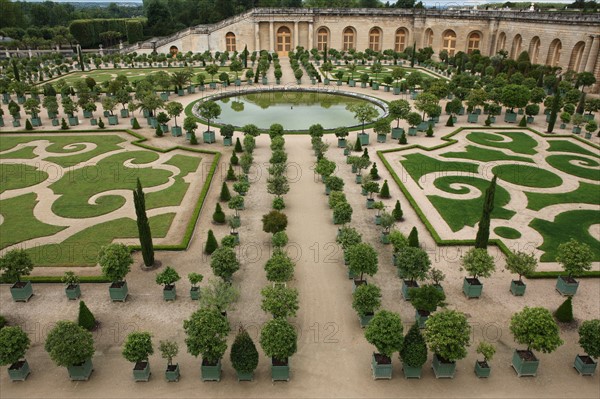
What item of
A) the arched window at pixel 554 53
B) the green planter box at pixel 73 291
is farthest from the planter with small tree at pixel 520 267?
the arched window at pixel 554 53

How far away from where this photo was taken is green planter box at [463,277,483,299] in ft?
77.7

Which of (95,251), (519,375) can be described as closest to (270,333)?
(519,375)

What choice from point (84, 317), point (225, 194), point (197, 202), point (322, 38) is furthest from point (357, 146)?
point (322, 38)

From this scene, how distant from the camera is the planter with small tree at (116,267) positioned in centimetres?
2302

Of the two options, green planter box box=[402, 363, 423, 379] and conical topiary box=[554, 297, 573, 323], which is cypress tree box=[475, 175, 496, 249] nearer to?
conical topiary box=[554, 297, 573, 323]

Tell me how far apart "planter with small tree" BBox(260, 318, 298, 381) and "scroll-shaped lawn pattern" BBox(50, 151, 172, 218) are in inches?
742

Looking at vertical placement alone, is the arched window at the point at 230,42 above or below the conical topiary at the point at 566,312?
above

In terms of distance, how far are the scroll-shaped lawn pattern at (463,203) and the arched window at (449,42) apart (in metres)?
67.1

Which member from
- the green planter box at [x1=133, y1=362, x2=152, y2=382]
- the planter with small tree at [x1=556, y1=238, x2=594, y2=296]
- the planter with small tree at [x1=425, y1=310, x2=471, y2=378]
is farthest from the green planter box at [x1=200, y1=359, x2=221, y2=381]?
the planter with small tree at [x1=556, y1=238, x2=594, y2=296]

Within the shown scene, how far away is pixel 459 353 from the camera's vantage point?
18.2 metres

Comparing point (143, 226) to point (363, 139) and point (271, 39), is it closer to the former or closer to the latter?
point (363, 139)

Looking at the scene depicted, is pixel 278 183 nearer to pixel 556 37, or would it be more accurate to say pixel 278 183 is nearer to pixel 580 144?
pixel 580 144

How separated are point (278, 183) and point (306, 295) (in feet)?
33.2

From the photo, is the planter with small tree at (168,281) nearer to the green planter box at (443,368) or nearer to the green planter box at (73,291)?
the green planter box at (73,291)
